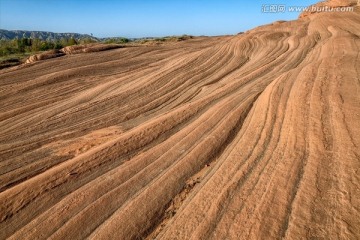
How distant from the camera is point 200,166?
20.2ft

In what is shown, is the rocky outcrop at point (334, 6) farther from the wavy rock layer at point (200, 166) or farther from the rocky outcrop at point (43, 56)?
the rocky outcrop at point (43, 56)

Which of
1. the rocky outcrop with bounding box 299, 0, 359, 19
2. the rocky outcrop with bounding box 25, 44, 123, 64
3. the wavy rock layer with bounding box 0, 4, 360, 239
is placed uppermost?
the rocky outcrop with bounding box 299, 0, 359, 19

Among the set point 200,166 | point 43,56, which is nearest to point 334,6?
point 43,56

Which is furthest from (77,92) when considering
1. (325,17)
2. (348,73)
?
(325,17)

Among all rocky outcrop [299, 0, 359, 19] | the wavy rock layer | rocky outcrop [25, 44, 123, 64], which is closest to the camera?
the wavy rock layer

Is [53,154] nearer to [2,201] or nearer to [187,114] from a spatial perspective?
[2,201]

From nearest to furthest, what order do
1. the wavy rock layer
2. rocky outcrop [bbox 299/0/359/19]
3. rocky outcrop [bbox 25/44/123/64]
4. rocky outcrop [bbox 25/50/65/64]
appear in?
1. the wavy rock layer
2. rocky outcrop [bbox 25/50/65/64]
3. rocky outcrop [bbox 25/44/123/64]
4. rocky outcrop [bbox 299/0/359/19]

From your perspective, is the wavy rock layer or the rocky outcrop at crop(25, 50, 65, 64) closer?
the wavy rock layer

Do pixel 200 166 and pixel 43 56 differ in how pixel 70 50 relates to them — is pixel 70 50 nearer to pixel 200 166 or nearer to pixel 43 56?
pixel 43 56

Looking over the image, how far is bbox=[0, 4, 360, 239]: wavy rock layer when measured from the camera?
4391mm

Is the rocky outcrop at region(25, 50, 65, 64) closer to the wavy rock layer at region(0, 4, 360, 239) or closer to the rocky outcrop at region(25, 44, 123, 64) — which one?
the rocky outcrop at region(25, 44, 123, 64)

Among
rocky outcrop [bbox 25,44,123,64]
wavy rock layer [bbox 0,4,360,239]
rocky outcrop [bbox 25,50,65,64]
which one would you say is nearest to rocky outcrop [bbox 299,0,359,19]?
rocky outcrop [bbox 25,44,123,64]

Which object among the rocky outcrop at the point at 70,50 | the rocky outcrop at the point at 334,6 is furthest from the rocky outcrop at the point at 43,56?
the rocky outcrop at the point at 334,6

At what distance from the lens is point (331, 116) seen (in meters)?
6.20
